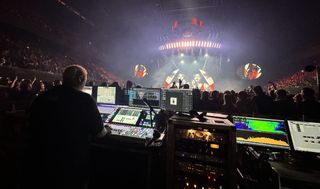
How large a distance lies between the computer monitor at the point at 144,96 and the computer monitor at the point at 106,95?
0.35 m

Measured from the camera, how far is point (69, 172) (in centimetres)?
148

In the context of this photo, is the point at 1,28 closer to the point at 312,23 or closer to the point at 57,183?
the point at 57,183

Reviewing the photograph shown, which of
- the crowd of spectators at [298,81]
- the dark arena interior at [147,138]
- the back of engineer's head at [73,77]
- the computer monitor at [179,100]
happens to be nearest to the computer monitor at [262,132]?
the dark arena interior at [147,138]

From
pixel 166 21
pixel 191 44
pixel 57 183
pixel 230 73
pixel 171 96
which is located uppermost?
pixel 166 21

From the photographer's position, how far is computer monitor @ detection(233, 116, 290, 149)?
1.83m

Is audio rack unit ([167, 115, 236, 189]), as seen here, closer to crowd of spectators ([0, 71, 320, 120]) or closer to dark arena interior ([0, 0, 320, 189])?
dark arena interior ([0, 0, 320, 189])

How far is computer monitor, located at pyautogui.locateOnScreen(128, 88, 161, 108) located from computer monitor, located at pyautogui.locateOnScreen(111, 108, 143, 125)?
13 cm

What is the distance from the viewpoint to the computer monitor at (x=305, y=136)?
5.35 feet

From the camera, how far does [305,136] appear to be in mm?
1670

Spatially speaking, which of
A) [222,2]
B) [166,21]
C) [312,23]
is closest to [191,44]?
[166,21]

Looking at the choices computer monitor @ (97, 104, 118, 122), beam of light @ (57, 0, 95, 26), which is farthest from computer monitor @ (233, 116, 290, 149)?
beam of light @ (57, 0, 95, 26)

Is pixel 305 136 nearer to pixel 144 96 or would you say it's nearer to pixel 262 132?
pixel 262 132

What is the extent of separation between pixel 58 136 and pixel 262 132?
2.38 m

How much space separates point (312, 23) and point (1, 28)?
1466cm
